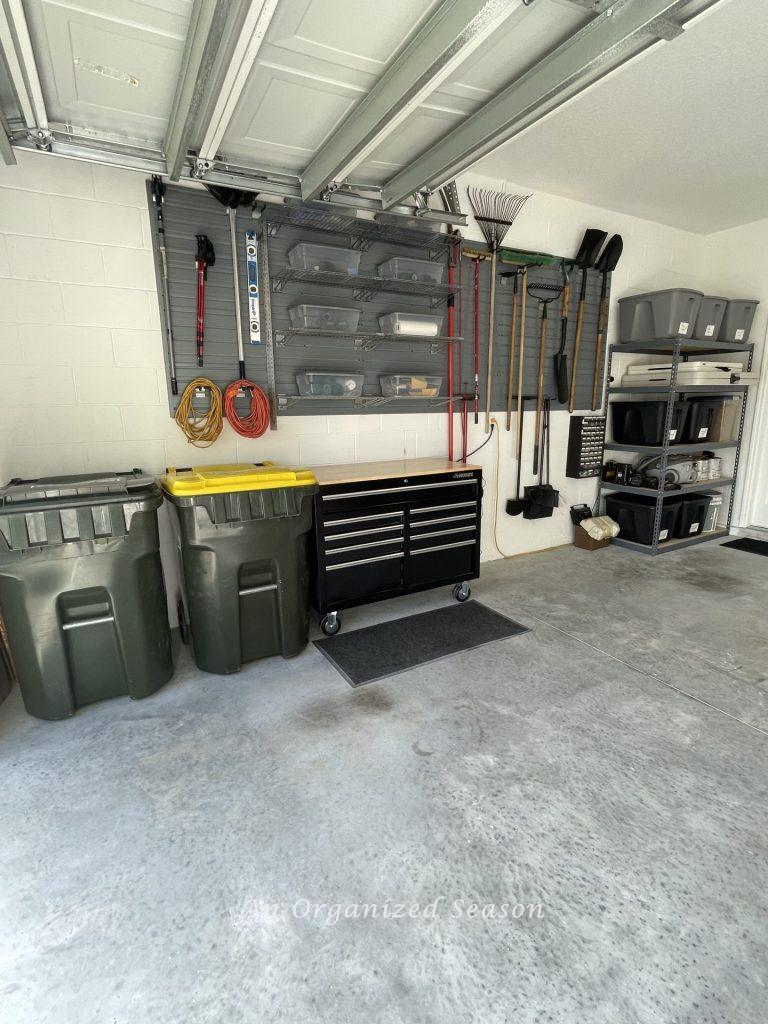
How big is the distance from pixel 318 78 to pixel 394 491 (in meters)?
1.88

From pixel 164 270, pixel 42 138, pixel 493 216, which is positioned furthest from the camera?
pixel 493 216

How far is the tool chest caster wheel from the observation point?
9.62 ft

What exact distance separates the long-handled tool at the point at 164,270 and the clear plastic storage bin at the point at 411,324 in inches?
50.5

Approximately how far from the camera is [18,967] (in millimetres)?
1217

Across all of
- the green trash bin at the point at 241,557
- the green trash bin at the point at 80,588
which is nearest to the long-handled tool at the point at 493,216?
the green trash bin at the point at 241,557

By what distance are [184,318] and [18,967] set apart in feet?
8.82

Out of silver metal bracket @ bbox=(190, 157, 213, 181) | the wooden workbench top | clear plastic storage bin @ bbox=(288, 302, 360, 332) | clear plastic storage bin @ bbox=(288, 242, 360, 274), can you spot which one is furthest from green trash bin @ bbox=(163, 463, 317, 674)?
silver metal bracket @ bbox=(190, 157, 213, 181)

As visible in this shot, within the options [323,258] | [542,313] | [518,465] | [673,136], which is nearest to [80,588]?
[323,258]

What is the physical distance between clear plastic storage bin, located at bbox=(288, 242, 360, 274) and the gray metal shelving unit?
2731mm

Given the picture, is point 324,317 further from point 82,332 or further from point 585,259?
point 585,259

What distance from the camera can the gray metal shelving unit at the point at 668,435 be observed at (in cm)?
423

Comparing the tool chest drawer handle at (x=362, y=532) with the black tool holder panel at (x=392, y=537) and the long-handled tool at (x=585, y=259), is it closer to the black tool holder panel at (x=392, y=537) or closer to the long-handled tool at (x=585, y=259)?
the black tool holder panel at (x=392, y=537)

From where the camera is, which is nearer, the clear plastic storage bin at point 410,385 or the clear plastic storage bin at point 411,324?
the clear plastic storage bin at point 411,324

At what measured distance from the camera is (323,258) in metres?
2.88
